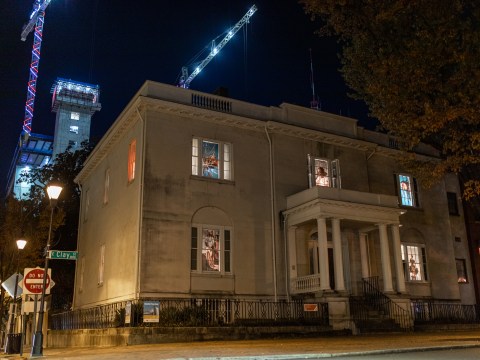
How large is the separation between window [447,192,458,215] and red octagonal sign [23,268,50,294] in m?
26.0

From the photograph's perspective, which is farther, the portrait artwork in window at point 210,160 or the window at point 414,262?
the window at point 414,262

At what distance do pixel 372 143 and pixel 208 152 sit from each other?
9.96 metres

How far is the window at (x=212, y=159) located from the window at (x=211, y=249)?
103 inches

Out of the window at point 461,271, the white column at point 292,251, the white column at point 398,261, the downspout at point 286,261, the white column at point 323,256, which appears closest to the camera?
the white column at point 323,256

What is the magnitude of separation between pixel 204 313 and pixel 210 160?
7.41m

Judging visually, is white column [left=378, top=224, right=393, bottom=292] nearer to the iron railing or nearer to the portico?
the portico

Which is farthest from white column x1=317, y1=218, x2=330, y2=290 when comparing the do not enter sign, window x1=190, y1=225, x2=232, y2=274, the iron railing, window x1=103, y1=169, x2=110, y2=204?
window x1=103, y1=169, x2=110, y2=204

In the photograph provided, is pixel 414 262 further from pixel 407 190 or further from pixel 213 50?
pixel 213 50

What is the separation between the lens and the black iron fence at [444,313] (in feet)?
86.7

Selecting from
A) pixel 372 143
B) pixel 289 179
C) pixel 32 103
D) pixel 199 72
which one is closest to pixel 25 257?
pixel 289 179

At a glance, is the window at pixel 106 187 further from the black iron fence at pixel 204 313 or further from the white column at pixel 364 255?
the white column at pixel 364 255

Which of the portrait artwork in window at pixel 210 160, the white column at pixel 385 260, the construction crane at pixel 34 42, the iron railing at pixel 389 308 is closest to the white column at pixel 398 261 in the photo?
the white column at pixel 385 260

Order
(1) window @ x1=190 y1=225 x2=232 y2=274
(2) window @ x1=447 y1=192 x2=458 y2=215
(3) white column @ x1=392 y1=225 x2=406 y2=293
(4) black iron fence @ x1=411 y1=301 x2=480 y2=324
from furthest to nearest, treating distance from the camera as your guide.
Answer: (2) window @ x1=447 y1=192 x2=458 y2=215
(4) black iron fence @ x1=411 y1=301 x2=480 y2=324
(3) white column @ x1=392 y1=225 x2=406 y2=293
(1) window @ x1=190 y1=225 x2=232 y2=274

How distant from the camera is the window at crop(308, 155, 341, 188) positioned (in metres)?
26.8
